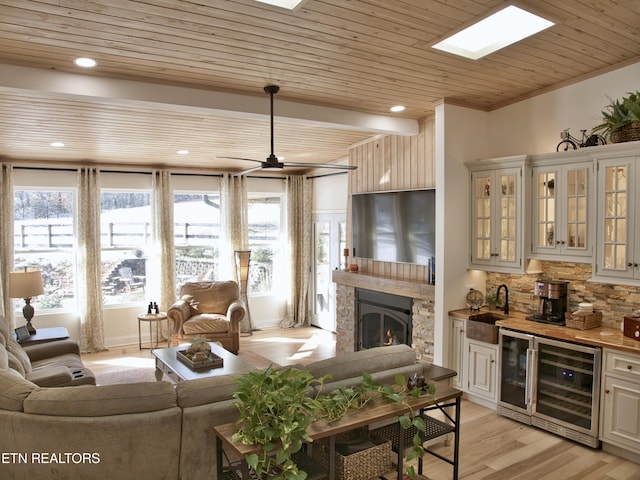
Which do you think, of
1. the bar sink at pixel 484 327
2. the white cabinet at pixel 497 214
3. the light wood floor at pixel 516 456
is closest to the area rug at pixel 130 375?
the bar sink at pixel 484 327

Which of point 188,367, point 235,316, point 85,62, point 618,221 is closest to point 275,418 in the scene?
point 188,367

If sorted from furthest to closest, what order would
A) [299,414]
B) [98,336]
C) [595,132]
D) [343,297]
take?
[98,336] < [343,297] < [595,132] < [299,414]

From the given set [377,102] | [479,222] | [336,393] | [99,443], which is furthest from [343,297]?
[99,443]

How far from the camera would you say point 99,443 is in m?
2.39

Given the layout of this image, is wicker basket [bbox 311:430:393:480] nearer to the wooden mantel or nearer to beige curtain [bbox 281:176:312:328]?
the wooden mantel

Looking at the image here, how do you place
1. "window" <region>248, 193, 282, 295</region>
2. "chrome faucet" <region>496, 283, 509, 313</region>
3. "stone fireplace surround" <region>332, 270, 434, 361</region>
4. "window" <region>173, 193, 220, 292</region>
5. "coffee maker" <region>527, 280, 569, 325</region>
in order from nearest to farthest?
1. "coffee maker" <region>527, 280, 569, 325</region>
2. "chrome faucet" <region>496, 283, 509, 313</region>
3. "stone fireplace surround" <region>332, 270, 434, 361</region>
4. "window" <region>173, 193, 220, 292</region>
5. "window" <region>248, 193, 282, 295</region>

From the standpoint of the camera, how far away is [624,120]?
3582 millimetres

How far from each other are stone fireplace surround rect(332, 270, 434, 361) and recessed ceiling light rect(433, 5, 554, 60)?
241cm

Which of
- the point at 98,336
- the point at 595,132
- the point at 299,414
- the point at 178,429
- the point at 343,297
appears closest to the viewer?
the point at 299,414

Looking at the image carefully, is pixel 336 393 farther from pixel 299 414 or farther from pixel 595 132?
pixel 595 132

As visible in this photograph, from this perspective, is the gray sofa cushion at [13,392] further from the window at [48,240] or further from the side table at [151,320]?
the window at [48,240]

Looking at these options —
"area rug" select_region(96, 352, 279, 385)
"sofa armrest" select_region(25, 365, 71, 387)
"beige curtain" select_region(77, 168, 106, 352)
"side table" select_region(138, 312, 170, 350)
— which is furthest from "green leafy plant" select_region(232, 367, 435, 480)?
"beige curtain" select_region(77, 168, 106, 352)

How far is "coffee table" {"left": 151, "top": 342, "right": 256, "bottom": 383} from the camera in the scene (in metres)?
4.39

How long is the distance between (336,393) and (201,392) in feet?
2.46
